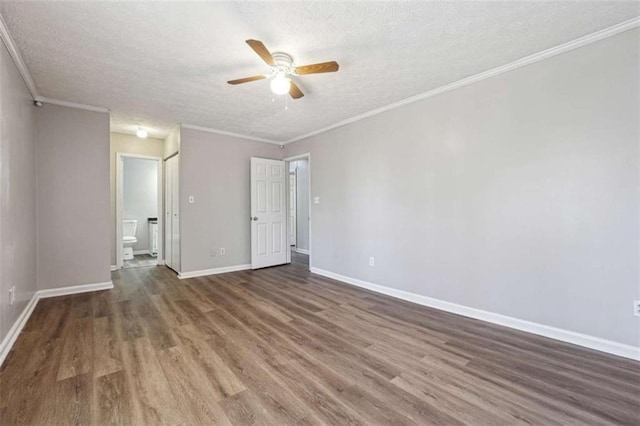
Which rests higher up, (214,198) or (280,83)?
(280,83)

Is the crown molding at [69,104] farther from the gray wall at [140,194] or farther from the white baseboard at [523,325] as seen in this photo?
the white baseboard at [523,325]

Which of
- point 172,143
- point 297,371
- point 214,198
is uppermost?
point 172,143

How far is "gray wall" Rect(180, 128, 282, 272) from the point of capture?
181 inches

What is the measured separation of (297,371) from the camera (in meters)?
1.99

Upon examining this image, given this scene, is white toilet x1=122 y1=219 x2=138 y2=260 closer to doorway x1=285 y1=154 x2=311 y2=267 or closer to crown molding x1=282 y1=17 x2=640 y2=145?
doorway x1=285 y1=154 x2=311 y2=267

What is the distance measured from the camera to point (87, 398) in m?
1.68

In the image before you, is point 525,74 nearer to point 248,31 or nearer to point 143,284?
point 248,31

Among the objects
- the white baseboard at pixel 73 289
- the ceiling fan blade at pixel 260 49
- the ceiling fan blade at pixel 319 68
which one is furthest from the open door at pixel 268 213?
the ceiling fan blade at pixel 260 49

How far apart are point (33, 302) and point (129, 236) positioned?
11.1 ft

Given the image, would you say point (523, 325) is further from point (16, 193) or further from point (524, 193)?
point (16, 193)

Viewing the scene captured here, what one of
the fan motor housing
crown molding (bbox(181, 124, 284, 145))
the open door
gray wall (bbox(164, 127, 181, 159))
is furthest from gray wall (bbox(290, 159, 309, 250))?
the fan motor housing

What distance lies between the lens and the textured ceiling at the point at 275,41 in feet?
6.26

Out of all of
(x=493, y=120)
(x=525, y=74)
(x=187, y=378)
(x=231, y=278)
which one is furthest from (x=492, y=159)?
(x=231, y=278)

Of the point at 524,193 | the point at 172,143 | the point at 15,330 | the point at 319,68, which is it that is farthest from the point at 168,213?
the point at 524,193
